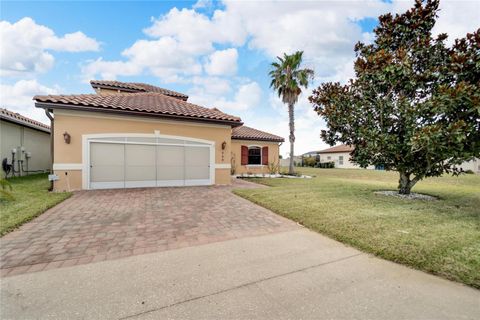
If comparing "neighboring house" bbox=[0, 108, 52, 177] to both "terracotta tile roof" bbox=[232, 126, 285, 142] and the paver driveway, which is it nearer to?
the paver driveway

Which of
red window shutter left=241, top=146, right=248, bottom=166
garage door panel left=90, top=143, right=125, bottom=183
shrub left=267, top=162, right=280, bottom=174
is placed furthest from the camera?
shrub left=267, top=162, right=280, bottom=174

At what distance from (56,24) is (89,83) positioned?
7.19 metres

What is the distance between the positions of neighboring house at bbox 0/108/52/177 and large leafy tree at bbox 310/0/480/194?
15052 millimetres

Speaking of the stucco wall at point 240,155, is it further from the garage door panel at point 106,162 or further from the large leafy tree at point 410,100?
the large leafy tree at point 410,100

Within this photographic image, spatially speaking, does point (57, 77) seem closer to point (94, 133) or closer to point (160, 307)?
point (94, 133)

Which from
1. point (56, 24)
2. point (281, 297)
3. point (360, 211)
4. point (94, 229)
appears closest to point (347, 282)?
point (281, 297)

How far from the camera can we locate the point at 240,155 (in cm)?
1669

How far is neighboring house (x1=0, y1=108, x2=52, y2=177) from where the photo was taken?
36.8ft

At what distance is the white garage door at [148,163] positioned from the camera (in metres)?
9.12

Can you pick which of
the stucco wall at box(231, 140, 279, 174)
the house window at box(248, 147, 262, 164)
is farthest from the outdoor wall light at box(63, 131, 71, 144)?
the house window at box(248, 147, 262, 164)

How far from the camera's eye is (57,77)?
44.4 ft

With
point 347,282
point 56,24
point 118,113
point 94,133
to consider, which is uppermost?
point 56,24

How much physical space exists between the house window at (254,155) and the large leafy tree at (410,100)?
29.5 ft

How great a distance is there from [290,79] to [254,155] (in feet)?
22.2
